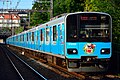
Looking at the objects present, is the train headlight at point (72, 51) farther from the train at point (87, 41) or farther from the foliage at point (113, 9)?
the foliage at point (113, 9)

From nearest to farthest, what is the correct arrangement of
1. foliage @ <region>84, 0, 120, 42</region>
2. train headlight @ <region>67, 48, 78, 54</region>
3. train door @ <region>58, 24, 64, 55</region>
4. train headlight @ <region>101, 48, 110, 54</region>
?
train headlight @ <region>67, 48, 78, 54</region> < train headlight @ <region>101, 48, 110, 54</region> < train door @ <region>58, 24, 64, 55</region> < foliage @ <region>84, 0, 120, 42</region>

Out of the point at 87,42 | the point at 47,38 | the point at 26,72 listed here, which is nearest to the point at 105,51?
the point at 87,42

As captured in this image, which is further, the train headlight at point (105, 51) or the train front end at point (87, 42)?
the train headlight at point (105, 51)

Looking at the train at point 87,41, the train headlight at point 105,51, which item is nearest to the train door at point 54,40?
the train at point 87,41

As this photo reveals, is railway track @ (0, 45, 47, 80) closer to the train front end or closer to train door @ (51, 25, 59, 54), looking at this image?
train door @ (51, 25, 59, 54)

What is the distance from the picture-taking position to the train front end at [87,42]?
47.8 ft

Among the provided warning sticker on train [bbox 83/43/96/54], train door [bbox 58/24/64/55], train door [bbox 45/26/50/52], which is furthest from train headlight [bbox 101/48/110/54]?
train door [bbox 45/26/50/52]

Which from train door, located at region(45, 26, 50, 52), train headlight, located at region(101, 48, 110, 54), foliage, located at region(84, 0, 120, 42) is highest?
foliage, located at region(84, 0, 120, 42)

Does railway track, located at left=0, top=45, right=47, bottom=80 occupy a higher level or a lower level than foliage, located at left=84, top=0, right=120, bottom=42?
lower

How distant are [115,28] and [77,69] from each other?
6.65 metres

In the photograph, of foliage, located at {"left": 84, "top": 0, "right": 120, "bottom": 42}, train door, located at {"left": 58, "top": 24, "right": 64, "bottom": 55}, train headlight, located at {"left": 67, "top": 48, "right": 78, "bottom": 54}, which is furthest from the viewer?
foliage, located at {"left": 84, "top": 0, "right": 120, "bottom": 42}

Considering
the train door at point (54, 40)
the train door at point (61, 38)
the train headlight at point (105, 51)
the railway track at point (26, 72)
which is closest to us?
the train headlight at point (105, 51)

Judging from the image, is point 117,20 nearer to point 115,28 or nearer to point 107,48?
point 115,28

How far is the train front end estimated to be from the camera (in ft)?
47.8
